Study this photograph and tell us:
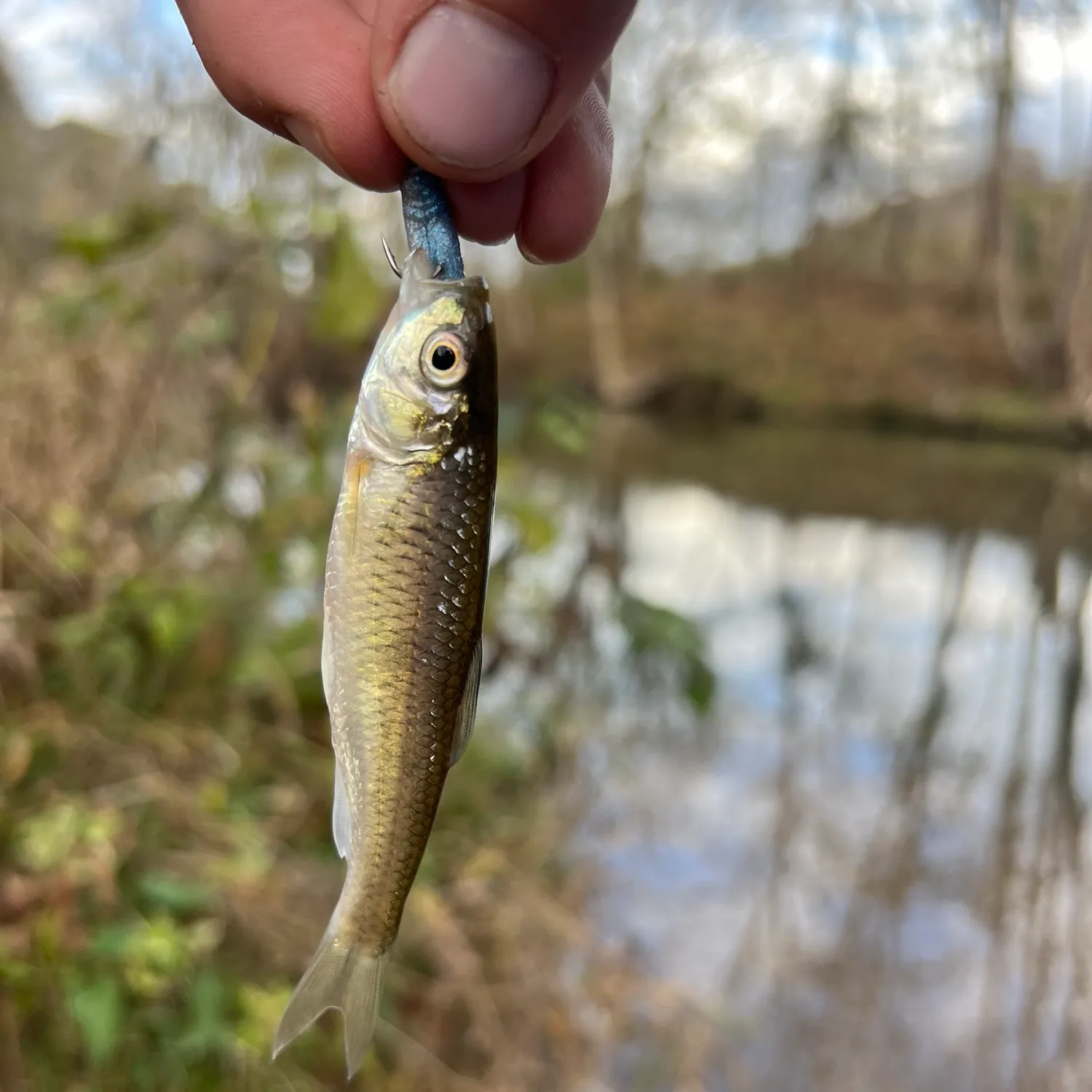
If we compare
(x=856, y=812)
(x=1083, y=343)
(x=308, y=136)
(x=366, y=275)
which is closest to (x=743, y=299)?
(x=1083, y=343)

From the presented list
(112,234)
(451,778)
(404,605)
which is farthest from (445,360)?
(451,778)

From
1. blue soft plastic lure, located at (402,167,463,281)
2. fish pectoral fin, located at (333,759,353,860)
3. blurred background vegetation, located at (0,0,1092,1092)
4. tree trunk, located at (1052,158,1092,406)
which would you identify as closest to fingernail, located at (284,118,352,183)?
blue soft plastic lure, located at (402,167,463,281)

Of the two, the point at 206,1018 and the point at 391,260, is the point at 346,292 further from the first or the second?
the point at 206,1018

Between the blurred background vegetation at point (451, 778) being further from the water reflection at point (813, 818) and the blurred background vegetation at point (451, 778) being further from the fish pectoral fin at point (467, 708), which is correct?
the fish pectoral fin at point (467, 708)

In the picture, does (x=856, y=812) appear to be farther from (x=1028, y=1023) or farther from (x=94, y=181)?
(x=94, y=181)

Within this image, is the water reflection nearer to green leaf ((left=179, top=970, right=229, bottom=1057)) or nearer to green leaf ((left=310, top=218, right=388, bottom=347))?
green leaf ((left=310, top=218, right=388, bottom=347))

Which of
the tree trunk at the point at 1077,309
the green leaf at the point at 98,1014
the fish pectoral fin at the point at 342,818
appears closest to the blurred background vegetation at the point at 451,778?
the green leaf at the point at 98,1014
